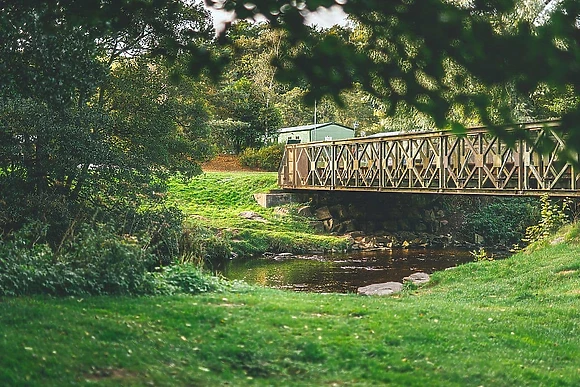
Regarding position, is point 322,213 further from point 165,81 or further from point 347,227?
point 165,81

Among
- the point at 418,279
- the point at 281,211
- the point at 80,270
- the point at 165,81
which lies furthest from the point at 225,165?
the point at 80,270

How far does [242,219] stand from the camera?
2395 centimetres

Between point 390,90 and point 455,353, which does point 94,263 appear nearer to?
point 455,353

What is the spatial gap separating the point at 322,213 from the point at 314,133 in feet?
35.2

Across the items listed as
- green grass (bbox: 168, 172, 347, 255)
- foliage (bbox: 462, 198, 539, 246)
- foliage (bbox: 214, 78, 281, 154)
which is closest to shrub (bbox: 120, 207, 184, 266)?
green grass (bbox: 168, 172, 347, 255)

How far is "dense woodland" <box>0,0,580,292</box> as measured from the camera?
11.2 feet

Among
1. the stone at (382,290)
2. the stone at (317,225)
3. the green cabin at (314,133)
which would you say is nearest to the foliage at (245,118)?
the green cabin at (314,133)

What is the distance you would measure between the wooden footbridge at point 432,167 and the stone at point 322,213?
1150mm

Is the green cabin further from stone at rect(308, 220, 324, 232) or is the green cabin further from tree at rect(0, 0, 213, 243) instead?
tree at rect(0, 0, 213, 243)

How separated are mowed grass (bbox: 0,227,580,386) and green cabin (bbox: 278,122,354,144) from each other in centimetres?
2715

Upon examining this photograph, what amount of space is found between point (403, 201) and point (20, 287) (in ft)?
67.3

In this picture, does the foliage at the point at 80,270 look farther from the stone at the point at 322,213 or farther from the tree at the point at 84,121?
the stone at the point at 322,213

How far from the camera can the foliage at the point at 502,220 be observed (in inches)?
1001

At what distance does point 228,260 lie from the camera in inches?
776
